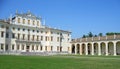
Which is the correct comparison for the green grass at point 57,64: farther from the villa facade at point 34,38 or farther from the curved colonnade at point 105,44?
the curved colonnade at point 105,44

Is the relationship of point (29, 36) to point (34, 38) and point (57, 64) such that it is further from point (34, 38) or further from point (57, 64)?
point (57, 64)

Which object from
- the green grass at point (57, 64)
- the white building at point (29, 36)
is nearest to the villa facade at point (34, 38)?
the white building at point (29, 36)

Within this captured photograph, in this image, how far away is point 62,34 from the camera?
64625 millimetres

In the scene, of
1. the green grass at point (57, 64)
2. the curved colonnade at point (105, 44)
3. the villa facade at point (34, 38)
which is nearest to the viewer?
the green grass at point (57, 64)

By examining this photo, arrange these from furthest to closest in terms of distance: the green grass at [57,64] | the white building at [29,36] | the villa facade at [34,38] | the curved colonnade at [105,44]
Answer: the curved colonnade at [105,44], the villa facade at [34,38], the white building at [29,36], the green grass at [57,64]

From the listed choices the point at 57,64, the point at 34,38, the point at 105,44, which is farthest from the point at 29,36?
the point at 57,64

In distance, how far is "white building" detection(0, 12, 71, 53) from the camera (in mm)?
51625

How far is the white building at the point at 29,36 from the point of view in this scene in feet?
169

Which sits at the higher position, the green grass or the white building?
the white building

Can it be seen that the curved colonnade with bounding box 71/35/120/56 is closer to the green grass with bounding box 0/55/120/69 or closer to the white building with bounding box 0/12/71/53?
the white building with bounding box 0/12/71/53

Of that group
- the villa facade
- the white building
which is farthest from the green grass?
the white building

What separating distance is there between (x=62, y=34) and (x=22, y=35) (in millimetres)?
14017

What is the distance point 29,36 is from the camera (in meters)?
56.7

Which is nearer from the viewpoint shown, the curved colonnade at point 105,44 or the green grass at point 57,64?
the green grass at point 57,64
